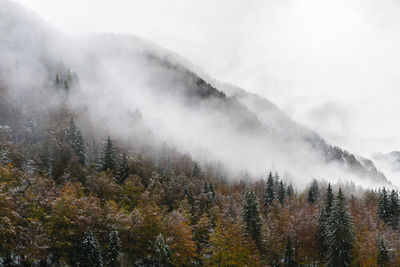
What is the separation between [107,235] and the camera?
4925cm

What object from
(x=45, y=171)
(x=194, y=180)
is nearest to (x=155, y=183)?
(x=194, y=180)

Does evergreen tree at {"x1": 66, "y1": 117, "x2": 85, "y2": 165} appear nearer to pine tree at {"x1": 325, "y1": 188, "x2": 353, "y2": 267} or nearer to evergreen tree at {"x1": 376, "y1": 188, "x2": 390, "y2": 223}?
pine tree at {"x1": 325, "y1": 188, "x2": 353, "y2": 267}

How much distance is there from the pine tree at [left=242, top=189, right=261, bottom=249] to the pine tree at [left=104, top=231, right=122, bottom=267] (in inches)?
915

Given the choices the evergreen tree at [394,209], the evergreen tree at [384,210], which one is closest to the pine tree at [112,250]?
the evergreen tree at [384,210]

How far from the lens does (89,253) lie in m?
43.7

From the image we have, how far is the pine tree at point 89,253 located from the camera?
43.5 m

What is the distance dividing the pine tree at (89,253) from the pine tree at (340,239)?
36.3 metres

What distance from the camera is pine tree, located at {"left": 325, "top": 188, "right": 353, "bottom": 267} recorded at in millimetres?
48469

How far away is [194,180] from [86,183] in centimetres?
3855

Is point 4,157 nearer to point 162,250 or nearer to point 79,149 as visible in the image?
point 79,149

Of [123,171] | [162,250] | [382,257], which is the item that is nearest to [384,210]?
[382,257]

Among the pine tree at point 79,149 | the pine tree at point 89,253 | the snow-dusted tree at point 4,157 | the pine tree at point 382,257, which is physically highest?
the pine tree at point 79,149

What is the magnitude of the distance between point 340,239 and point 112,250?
36023 millimetres

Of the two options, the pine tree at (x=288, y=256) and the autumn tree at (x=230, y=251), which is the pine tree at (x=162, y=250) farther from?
the pine tree at (x=288, y=256)
